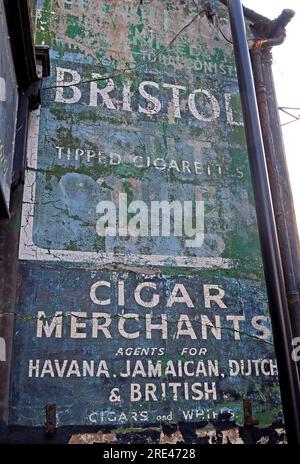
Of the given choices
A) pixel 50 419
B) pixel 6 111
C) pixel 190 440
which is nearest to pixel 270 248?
pixel 190 440

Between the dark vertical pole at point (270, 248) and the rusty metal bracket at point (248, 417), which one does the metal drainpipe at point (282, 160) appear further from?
the dark vertical pole at point (270, 248)

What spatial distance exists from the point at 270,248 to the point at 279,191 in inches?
164

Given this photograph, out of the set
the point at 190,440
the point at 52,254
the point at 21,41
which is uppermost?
the point at 21,41

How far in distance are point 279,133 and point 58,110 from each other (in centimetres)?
340

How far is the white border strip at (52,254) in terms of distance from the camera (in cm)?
676

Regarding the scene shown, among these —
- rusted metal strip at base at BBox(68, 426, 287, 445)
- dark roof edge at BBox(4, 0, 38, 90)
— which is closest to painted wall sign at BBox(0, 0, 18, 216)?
dark roof edge at BBox(4, 0, 38, 90)

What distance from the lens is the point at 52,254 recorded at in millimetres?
6773

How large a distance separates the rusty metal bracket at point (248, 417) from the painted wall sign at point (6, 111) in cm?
376

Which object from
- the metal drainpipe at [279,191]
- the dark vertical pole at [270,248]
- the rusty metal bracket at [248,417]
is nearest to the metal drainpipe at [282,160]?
the metal drainpipe at [279,191]

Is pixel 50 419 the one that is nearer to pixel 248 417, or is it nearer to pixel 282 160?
pixel 248 417

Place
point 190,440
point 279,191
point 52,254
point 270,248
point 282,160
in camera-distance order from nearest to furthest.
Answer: point 270,248 → point 190,440 → point 52,254 → point 279,191 → point 282,160

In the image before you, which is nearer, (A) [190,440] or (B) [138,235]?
(A) [190,440]

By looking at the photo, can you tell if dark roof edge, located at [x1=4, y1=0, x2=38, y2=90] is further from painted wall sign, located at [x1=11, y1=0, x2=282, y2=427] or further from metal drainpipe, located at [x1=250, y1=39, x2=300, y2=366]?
metal drainpipe, located at [x1=250, y1=39, x2=300, y2=366]

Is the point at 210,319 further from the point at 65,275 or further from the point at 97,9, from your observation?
the point at 97,9
